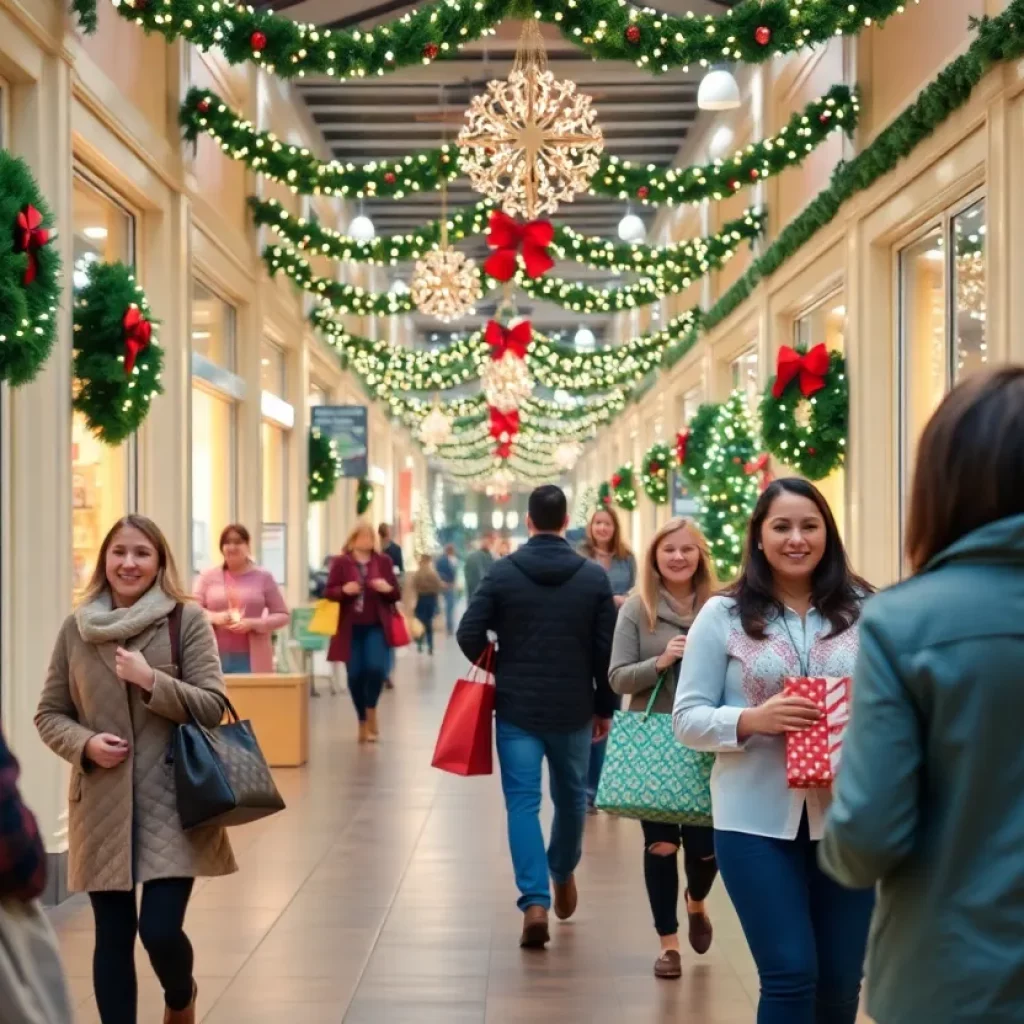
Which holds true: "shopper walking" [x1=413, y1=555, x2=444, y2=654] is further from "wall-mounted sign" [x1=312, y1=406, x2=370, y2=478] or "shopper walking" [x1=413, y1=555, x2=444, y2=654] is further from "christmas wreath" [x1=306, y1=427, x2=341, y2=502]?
"christmas wreath" [x1=306, y1=427, x2=341, y2=502]

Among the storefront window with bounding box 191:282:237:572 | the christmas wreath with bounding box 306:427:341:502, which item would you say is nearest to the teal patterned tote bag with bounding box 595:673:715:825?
the storefront window with bounding box 191:282:237:572

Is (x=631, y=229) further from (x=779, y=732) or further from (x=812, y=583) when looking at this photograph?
(x=779, y=732)

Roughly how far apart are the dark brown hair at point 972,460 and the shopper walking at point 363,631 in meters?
10.6

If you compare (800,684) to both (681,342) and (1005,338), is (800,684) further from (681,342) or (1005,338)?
(681,342)

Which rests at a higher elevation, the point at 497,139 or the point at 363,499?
the point at 497,139

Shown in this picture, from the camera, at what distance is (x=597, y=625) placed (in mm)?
6508

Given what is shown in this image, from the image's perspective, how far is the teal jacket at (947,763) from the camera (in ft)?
7.09

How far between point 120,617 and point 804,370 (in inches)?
309

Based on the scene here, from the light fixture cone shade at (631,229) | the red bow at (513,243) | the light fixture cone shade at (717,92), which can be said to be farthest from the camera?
the light fixture cone shade at (631,229)

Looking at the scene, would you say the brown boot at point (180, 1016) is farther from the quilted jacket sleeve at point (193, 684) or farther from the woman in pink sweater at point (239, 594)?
the woman in pink sweater at point (239, 594)

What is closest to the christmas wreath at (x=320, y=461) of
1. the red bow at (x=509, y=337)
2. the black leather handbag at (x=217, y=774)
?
the red bow at (x=509, y=337)

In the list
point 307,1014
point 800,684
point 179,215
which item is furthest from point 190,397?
point 800,684

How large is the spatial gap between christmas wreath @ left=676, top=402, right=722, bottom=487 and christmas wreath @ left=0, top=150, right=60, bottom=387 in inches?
405

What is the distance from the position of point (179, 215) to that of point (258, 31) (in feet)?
7.76
